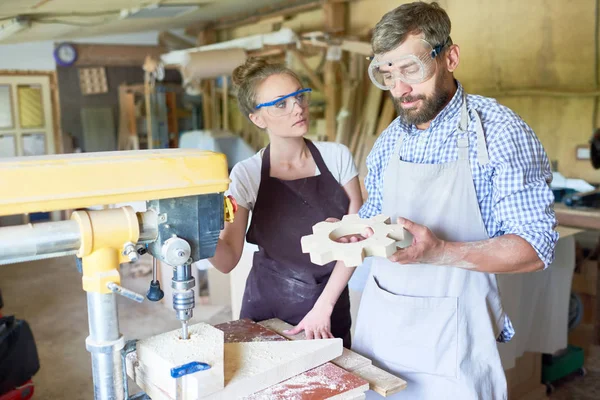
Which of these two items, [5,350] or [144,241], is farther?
[5,350]

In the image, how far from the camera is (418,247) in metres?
1.48

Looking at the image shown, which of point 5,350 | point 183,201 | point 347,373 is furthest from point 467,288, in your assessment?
point 5,350

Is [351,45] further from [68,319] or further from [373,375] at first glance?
[373,375]

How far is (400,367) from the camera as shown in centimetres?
181

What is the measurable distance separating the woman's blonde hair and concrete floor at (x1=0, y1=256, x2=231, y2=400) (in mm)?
2491

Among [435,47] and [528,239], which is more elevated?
[435,47]

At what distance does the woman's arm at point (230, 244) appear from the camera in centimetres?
201

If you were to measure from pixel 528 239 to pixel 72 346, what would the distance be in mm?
4039

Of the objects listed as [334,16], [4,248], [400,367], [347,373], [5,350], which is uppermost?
[334,16]

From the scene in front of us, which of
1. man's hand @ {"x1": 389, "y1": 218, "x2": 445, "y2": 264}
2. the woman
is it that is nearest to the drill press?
man's hand @ {"x1": 389, "y1": 218, "x2": 445, "y2": 264}

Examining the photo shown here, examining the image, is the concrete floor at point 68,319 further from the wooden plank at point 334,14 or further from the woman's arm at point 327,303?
the wooden plank at point 334,14

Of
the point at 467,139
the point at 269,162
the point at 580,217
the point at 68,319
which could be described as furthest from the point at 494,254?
the point at 68,319

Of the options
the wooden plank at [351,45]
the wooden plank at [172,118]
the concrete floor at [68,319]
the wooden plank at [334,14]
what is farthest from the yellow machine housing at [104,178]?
the wooden plank at [172,118]

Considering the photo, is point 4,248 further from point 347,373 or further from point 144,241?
point 347,373
